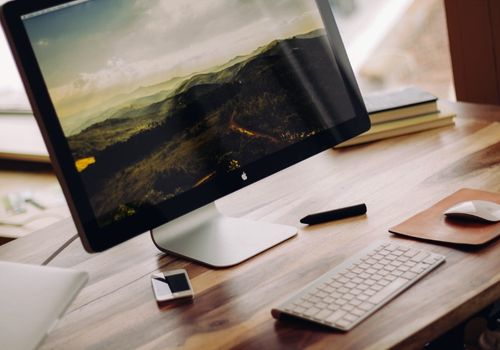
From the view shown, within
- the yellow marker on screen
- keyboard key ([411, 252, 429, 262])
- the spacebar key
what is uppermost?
the yellow marker on screen

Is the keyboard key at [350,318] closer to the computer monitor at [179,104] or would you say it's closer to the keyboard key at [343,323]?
the keyboard key at [343,323]

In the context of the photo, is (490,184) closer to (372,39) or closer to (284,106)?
(284,106)

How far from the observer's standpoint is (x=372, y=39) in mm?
3895

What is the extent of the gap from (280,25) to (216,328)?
60 centimetres

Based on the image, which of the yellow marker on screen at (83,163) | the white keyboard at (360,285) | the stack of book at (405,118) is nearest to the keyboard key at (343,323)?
the white keyboard at (360,285)

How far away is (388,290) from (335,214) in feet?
1.10

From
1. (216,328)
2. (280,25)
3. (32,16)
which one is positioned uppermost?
(32,16)

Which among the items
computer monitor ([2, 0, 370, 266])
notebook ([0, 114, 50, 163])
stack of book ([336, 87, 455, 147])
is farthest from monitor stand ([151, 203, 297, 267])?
notebook ([0, 114, 50, 163])

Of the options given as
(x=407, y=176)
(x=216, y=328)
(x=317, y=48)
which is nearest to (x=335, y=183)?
(x=407, y=176)

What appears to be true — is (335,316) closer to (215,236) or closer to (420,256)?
(420,256)

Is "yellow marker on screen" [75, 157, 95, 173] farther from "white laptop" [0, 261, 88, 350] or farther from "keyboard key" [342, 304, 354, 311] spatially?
"keyboard key" [342, 304, 354, 311]

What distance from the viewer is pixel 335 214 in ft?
4.85

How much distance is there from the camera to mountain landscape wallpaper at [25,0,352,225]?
1.28 meters

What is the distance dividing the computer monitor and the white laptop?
109 mm
